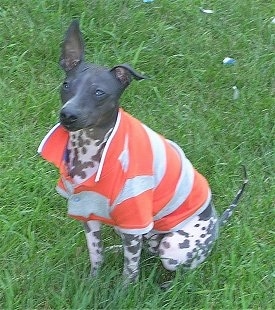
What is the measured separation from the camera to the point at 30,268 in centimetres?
297

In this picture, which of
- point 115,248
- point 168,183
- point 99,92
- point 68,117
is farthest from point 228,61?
point 68,117

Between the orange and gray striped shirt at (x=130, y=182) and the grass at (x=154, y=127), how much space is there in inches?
12.4

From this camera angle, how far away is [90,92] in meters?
2.47

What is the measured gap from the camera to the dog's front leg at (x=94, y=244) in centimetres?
285

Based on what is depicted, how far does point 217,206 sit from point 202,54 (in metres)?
1.09

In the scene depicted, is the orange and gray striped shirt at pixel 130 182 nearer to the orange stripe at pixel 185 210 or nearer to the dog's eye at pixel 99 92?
the orange stripe at pixel 185 210

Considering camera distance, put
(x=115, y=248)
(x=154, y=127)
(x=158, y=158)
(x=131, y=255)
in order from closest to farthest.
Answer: (x=158, y=158) < (x=131, y=255) < (x=115, y=248) < (x=154, y=127)

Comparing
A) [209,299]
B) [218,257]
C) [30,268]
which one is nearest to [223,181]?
[218,257]

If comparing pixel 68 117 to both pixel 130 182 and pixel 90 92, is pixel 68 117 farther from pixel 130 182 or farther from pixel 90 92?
pixel 130 182

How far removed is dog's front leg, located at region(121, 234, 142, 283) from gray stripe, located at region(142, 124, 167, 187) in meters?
0.21

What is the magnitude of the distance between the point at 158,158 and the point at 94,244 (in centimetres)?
44

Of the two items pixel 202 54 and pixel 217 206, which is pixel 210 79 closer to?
pixel 202 54

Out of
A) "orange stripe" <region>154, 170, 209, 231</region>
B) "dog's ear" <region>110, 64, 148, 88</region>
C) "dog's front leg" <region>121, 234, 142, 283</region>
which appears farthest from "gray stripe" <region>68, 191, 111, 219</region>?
"dog's ear" <region>110, 64, 148, 88</region>

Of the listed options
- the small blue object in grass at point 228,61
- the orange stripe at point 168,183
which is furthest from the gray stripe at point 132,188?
the small blue object in grass at point 228,61
